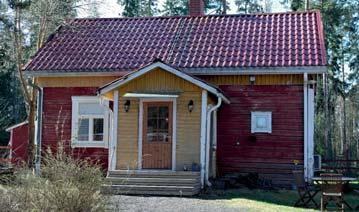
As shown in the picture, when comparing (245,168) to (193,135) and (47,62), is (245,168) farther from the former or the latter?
(47,62)

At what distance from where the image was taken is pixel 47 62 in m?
18.3

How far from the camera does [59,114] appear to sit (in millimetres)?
17906

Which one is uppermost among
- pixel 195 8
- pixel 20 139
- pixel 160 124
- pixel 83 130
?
pixel 195 8

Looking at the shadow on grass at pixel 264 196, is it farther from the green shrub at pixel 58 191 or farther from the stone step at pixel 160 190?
the green shrub at pixel 58 191

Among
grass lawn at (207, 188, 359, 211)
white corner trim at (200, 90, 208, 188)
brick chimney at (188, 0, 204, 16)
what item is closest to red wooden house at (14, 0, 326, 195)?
white corner trim at (200, 90, 208, 188)

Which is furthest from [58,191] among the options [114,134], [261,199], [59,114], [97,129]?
[59,114]

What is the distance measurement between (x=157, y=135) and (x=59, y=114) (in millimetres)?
4018

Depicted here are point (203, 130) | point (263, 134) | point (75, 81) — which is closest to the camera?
point (203, 130)

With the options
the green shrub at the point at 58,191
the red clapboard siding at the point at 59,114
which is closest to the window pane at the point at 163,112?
the red clapboard siding at the point at 59,114

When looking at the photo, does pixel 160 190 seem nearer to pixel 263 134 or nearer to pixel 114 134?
pixel 114 134

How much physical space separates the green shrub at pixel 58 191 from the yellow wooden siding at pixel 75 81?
10019 millimetres

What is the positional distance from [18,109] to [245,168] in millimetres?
33977

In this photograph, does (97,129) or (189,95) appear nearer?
(189,95)

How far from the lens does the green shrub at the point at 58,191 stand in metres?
7.50
